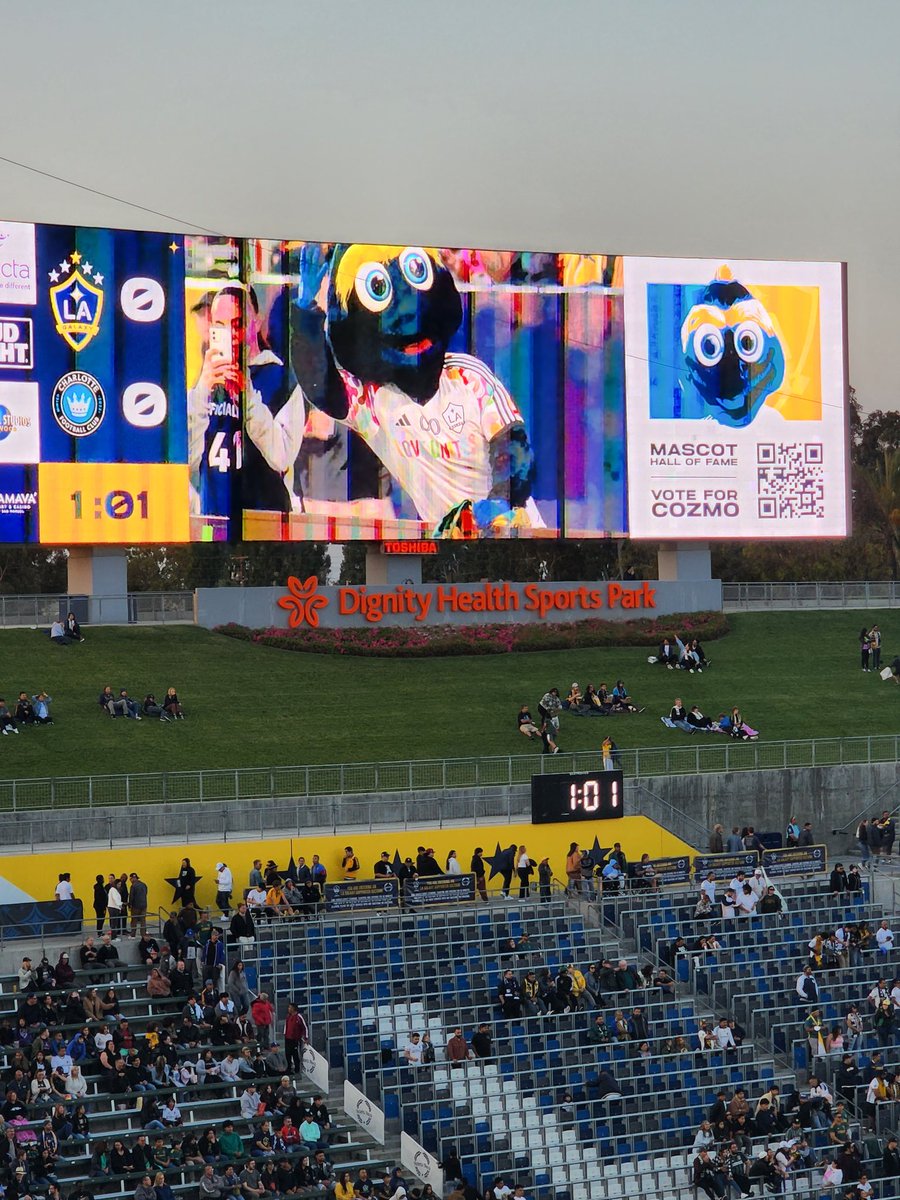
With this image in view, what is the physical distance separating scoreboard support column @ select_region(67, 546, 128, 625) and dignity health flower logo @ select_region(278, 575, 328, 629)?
4.06m

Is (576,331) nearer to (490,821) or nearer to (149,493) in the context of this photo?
(149,493)

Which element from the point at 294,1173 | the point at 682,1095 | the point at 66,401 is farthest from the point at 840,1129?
the point at 66,401

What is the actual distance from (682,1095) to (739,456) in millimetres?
28852

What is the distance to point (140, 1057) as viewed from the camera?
24109mm

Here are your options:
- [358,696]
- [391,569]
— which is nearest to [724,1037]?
[358,696]

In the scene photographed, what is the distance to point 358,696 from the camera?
45531 millimetres

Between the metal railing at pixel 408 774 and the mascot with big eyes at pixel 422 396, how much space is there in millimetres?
10501

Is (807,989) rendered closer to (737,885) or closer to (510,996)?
(737,885)

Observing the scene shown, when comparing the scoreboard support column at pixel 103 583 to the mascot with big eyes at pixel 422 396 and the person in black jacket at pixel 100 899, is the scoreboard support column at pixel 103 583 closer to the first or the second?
the mascot with big eyes at pixel 422 396

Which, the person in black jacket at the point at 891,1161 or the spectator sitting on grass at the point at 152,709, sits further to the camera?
the spectator sitting on grass at the point at 152,709

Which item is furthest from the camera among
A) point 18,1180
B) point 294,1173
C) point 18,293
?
point 18,293

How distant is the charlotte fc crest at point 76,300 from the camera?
46.4m

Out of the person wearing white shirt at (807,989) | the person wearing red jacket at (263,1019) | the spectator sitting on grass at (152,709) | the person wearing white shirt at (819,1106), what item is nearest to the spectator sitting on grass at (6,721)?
the spectator sitting on grass at (152,709)

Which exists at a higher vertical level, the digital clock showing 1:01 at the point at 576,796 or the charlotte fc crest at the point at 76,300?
the charlotte fc crest at the point at 76,300
